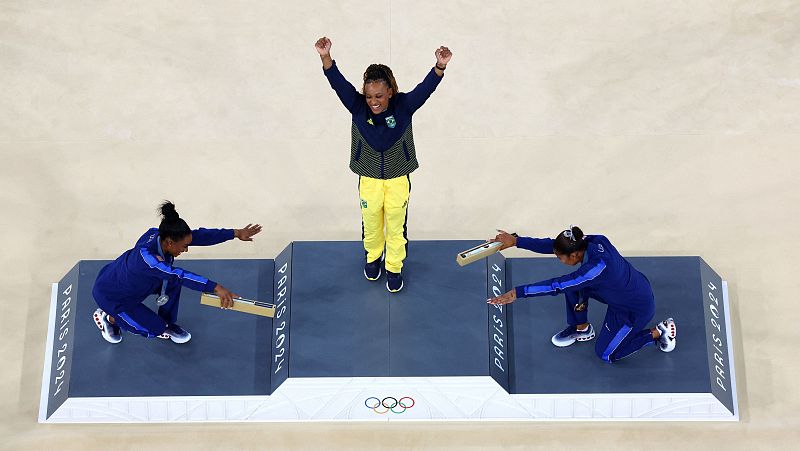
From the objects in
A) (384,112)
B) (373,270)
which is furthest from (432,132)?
(384,112)

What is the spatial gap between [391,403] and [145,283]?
229 centimetres

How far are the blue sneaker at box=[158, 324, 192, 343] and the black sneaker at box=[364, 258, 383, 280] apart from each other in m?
1.67

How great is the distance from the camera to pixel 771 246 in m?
9.48

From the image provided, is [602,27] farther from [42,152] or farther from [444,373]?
[42,152]

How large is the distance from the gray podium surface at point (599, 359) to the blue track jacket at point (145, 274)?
2746 mm

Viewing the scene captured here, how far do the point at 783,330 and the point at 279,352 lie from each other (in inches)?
183

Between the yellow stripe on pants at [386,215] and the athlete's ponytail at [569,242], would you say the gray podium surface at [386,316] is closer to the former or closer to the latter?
the yellow stripe on pants at [386,215]

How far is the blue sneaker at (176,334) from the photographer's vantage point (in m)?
8.51

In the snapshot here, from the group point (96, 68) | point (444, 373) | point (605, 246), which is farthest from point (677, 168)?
point (96, 68)

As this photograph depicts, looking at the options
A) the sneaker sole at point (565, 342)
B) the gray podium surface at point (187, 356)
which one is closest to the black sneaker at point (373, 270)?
the gray podium surface at point (187, 356)

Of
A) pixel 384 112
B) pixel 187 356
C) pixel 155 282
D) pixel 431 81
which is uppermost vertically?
pixel 431 81

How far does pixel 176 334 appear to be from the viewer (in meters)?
8.53

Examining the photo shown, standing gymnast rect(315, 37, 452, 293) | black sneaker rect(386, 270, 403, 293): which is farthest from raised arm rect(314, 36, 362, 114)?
black sneaker rect(386, 270, 403, 293)

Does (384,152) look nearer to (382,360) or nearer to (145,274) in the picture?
(382,360)
